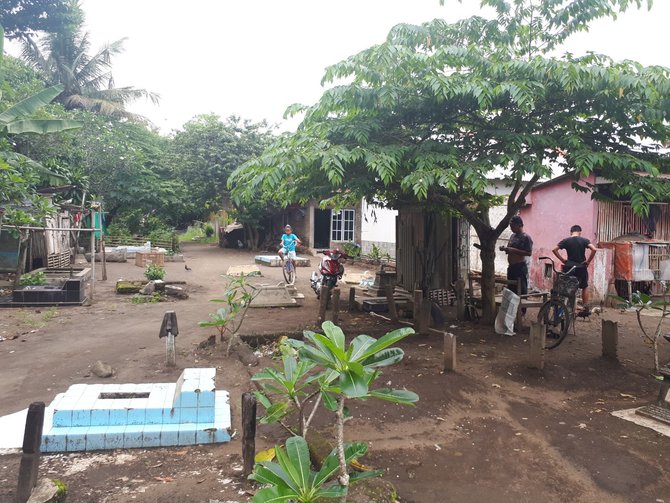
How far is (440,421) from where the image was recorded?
4465mm

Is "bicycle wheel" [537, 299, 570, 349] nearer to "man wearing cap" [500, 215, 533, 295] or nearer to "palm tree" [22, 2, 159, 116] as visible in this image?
"man wearing cap" [500, 215, 533, 295]

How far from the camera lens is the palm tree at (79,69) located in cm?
2467

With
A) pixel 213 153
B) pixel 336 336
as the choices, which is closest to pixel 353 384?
pixel 336 336

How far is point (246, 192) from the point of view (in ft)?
20.9

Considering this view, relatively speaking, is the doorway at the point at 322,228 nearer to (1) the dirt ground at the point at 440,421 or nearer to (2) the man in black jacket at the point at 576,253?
(1) the dirt ground at the point at 440,421

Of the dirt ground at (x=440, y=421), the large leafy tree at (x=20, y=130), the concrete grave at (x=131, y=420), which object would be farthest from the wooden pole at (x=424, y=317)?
the large leafy tree at (x=20, y=130)

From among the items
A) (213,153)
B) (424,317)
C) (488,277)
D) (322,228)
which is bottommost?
(424,317)

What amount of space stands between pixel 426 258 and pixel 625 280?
175 inches

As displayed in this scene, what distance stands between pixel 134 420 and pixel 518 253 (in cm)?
635

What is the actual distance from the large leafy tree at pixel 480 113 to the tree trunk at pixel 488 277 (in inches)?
47.1

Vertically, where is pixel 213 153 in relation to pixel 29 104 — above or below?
above

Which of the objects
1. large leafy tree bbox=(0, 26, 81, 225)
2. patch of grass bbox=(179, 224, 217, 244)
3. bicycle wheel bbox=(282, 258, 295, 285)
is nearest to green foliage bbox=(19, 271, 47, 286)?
large leafy tree bbox=(0, 26, 81, 225)

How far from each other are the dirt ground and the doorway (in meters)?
17.3

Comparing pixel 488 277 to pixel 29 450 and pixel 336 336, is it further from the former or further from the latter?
pixel 29 450
